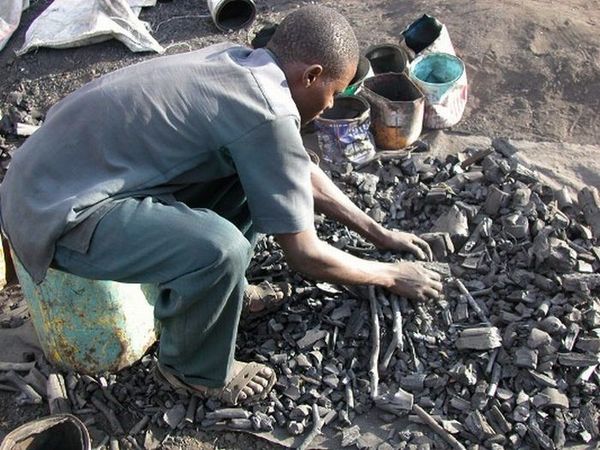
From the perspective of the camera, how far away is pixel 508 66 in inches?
254

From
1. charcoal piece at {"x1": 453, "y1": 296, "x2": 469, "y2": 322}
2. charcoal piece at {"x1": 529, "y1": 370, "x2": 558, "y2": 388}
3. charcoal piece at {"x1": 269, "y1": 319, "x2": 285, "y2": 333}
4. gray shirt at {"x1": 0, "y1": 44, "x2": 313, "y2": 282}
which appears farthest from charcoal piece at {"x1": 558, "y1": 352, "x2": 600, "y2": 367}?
gray shirt at {"x1": 0, "y1": 44, "x2": 313, "y2": 282}

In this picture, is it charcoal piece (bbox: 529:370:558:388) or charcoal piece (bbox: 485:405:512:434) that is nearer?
charcoal piece (bbox: 485:405:512:434)

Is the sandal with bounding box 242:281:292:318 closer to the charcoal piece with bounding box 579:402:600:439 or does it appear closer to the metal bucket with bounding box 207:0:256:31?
the charcoal piece with bounding box 579:402:600:439

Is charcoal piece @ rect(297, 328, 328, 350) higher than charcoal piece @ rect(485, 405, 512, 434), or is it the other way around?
charcoal piece @ rect(297, 328, 328, 350)

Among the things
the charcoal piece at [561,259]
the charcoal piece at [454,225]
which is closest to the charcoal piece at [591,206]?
the charcoal piece at [561,259]

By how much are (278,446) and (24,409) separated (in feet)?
4.53

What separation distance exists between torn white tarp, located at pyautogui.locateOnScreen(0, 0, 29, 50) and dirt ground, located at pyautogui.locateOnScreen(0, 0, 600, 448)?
0.29ft

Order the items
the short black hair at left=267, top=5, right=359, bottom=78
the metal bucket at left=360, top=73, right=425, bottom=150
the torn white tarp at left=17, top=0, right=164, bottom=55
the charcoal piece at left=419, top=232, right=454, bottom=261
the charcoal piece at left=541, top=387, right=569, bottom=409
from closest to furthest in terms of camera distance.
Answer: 1. the short black hair at left=267, top=5, right=359, bottom=78
2. the charcoal piece at left=541, top=387, right=569, bottom=409
3. the charcoal piece at left=419, top=232, right=454, bottom=261
4. the metal bucket at left=360, top=73, right=425, bottom=150
5. the torn white tarp at left=17, top=0, right=164, bottom=55

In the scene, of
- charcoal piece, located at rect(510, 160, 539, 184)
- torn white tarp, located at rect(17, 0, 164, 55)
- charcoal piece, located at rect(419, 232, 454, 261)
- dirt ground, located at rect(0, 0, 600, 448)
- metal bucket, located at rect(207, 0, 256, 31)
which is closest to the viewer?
charcoal piece, located at rect(419, 232, 454, 261)

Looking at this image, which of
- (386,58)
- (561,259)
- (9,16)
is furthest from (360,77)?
(9,16)

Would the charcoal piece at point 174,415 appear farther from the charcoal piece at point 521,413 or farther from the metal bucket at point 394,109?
the metal bucket at point 394,109

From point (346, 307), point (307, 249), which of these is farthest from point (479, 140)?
point (307, 249)

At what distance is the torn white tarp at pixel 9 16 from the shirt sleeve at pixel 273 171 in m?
5.02

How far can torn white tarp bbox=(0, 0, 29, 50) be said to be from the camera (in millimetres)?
7270
